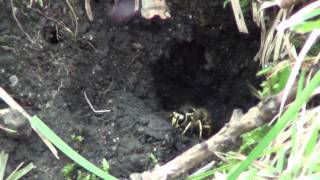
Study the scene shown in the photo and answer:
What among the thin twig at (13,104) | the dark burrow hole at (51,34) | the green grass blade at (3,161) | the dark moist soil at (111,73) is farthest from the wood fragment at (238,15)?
the green grass blade at (3,161)

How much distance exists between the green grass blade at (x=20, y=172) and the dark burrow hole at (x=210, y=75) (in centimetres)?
48

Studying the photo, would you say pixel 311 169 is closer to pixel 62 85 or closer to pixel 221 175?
pixel 221 175

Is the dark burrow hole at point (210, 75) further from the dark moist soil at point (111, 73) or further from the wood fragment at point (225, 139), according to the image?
the wood fragment at point (225, 139)

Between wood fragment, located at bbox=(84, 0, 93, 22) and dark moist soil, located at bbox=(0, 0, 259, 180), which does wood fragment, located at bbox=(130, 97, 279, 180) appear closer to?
dark moist soil, located at bbox=(0, 0, 259, 180)

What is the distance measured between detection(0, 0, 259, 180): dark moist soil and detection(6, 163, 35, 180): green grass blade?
2 centimetres

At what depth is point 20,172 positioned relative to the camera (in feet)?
4.43

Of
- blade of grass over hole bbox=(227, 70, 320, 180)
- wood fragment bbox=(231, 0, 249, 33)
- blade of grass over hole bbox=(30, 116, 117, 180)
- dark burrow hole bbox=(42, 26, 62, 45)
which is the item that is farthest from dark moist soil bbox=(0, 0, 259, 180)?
blade of grass over hole bbox=(227, 70, 320, 180)

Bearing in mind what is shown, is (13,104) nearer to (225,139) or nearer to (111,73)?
(111,73)

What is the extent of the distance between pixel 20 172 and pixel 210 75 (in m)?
0.70

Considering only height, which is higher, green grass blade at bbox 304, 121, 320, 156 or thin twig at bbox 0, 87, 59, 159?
green grass blade at bbox 304, 121, 320, 156

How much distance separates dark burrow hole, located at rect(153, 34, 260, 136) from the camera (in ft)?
5.49

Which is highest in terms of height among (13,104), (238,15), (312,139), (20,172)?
(238,15)

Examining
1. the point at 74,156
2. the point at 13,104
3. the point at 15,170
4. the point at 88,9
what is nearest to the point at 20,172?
the point at 15,170

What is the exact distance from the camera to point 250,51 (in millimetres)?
1670
